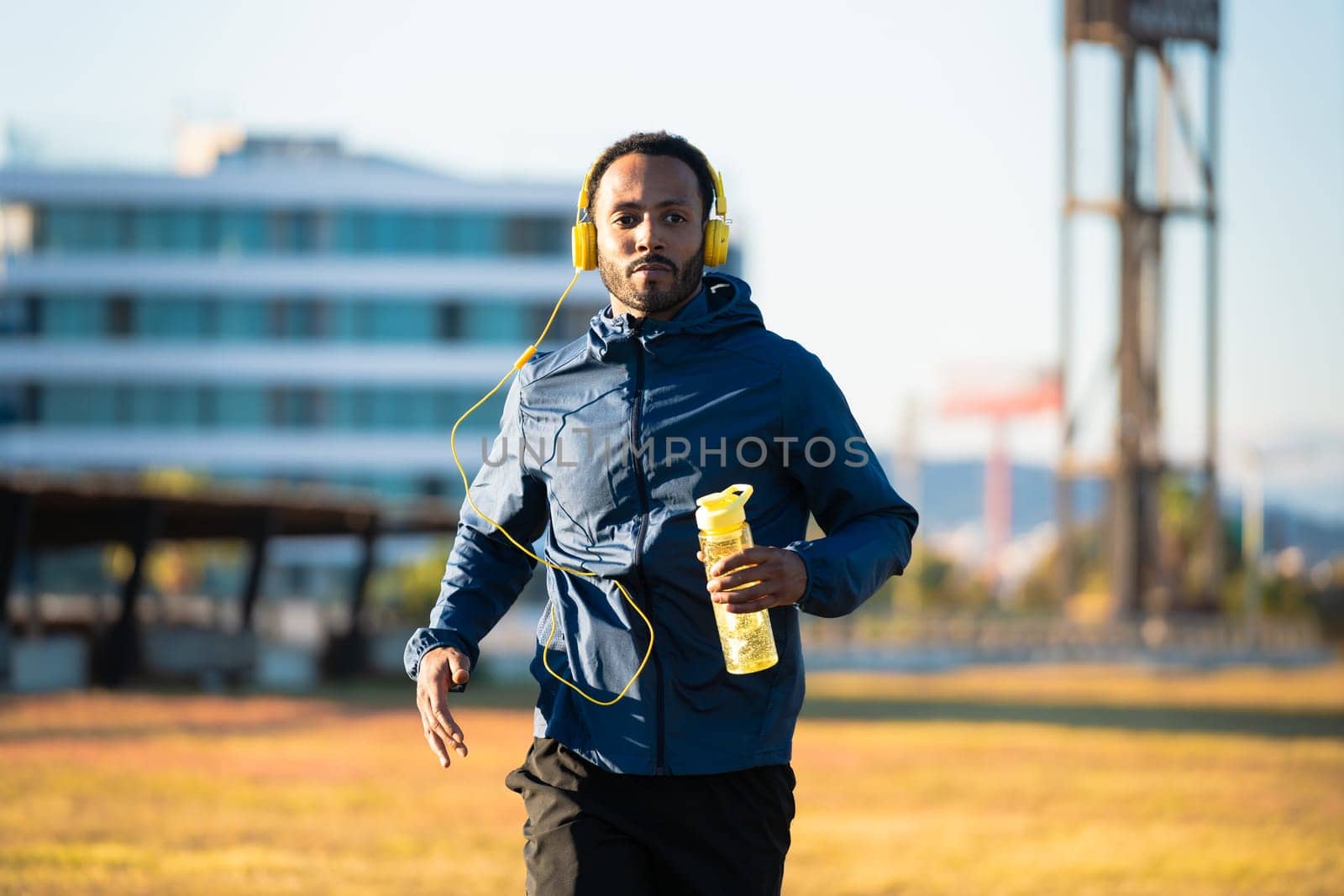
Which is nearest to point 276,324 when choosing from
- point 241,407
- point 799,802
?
point 241,407

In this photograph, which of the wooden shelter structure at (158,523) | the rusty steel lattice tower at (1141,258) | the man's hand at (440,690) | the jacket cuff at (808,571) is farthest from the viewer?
the rusty steel lattice tower at (1141,258)

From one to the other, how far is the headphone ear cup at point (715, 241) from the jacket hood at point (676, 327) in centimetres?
11

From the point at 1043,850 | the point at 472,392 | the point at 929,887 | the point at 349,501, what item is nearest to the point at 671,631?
the point at 929,887

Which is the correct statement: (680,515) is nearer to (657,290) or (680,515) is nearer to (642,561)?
(642,561)

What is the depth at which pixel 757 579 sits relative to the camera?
3.14 m

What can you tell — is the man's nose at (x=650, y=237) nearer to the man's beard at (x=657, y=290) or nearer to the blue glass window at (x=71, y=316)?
the man's beard at (x=657, y=290)

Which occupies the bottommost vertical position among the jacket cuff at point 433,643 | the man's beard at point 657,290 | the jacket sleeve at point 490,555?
the jacket cuff at point 433,643

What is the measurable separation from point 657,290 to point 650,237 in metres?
0.10

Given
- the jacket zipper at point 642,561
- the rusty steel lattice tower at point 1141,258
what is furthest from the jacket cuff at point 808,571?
the rusty steel lattice tower at point 1141,258

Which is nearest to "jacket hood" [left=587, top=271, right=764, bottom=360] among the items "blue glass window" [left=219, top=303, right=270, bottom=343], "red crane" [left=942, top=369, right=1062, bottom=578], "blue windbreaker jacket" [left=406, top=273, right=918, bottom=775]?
"blue windbreaker jacket" [left=406, top=273, right=918, bottom=775]

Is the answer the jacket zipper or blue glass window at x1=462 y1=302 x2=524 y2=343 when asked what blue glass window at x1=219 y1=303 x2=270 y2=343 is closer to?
blue glass window at x1=462 y1=302 x2=524 y2=343

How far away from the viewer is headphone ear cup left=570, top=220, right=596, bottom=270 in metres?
3.83

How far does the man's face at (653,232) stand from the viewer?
3.59m

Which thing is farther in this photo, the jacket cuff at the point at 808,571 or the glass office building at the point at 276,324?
the glass office building at the point at 276,324
